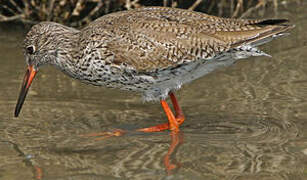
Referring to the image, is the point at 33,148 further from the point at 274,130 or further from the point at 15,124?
the point at 274,130

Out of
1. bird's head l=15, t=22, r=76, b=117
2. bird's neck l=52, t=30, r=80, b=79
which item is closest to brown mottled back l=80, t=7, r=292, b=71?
bird's neck l=52, t=30, r=80, b=79

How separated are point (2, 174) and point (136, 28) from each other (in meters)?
2.04

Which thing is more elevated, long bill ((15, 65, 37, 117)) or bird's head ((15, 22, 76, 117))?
bird's head ((15, 22, 76, 117))

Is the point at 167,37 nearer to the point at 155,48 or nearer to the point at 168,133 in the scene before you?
the point at 155,48

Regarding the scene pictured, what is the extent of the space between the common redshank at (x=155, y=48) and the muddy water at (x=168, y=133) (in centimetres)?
45

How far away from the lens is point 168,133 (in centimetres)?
638

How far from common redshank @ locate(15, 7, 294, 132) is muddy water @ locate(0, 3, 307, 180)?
0.45 metres

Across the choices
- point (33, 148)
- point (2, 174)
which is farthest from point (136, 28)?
point (2, 174)

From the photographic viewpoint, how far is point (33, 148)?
5.91 metres

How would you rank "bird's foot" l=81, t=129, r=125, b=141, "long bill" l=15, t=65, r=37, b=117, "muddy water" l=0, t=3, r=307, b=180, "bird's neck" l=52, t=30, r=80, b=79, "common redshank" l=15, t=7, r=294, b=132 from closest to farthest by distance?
1. "muddy water" l=0, t=3, r=307, b=180
2. "common redshank" l=15, t=7, r=294, b=132
3. "bird's foot" l=81, t=129, r=125, b=141
4. "bird's neck" l=52, t=30, r=80, b=79
5. "long bill" l=15, t=65, r=37, b=117

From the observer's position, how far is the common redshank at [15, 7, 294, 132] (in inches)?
240

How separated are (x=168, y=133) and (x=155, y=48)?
3.07ft

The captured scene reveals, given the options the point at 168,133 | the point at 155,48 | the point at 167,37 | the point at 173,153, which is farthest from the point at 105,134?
the point at 167,37

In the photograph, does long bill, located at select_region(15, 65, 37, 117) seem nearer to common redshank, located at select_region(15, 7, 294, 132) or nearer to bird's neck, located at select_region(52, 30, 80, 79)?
common redshank, located at select_region(15, 7, 294, 132)
